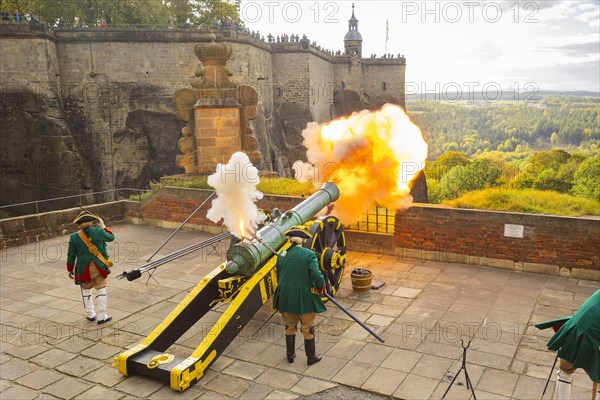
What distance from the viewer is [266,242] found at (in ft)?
21.8

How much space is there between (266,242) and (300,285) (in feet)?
3.64

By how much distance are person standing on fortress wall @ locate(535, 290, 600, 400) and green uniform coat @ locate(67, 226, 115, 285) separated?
18.8 feet

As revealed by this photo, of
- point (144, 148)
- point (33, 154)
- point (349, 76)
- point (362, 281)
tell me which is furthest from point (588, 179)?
point (349, 76)

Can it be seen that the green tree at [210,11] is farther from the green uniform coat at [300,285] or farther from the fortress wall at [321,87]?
the green uniform coat at [300,285]

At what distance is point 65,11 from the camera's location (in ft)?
100

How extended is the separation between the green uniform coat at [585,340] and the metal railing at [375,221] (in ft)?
20.2

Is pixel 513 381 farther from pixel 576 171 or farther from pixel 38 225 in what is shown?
pixel 576 171

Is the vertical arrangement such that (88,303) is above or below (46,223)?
below

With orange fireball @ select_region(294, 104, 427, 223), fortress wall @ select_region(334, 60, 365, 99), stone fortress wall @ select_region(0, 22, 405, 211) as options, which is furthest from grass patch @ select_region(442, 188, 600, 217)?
fortress wall @ select_region(334, 60, 365, 99)

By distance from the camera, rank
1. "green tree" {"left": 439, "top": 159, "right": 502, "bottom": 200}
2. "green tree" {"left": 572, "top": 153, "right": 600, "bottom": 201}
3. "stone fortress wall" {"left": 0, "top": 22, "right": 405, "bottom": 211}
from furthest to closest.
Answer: "stone fortress wall" {"left": 0, "top": 22, "right": 405, "bottom": 211} → "green tree" {"left": 439, "top": 159, "right": 502, "bottom": 200} → "green tree" {"left": 572, "top": 153, "right": 600, "bottom": 201}

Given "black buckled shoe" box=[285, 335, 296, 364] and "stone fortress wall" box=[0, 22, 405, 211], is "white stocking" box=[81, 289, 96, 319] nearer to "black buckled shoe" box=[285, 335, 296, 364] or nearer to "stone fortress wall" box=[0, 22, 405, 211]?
"black buckled shoe" box=[285, 335, 296, 364]

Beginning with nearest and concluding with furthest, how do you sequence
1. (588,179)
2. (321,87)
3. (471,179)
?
(588,179) → (471,179) → (321,87)

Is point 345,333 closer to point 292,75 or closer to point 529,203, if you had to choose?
point 529,203

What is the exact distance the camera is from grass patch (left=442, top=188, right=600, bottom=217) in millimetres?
9109
